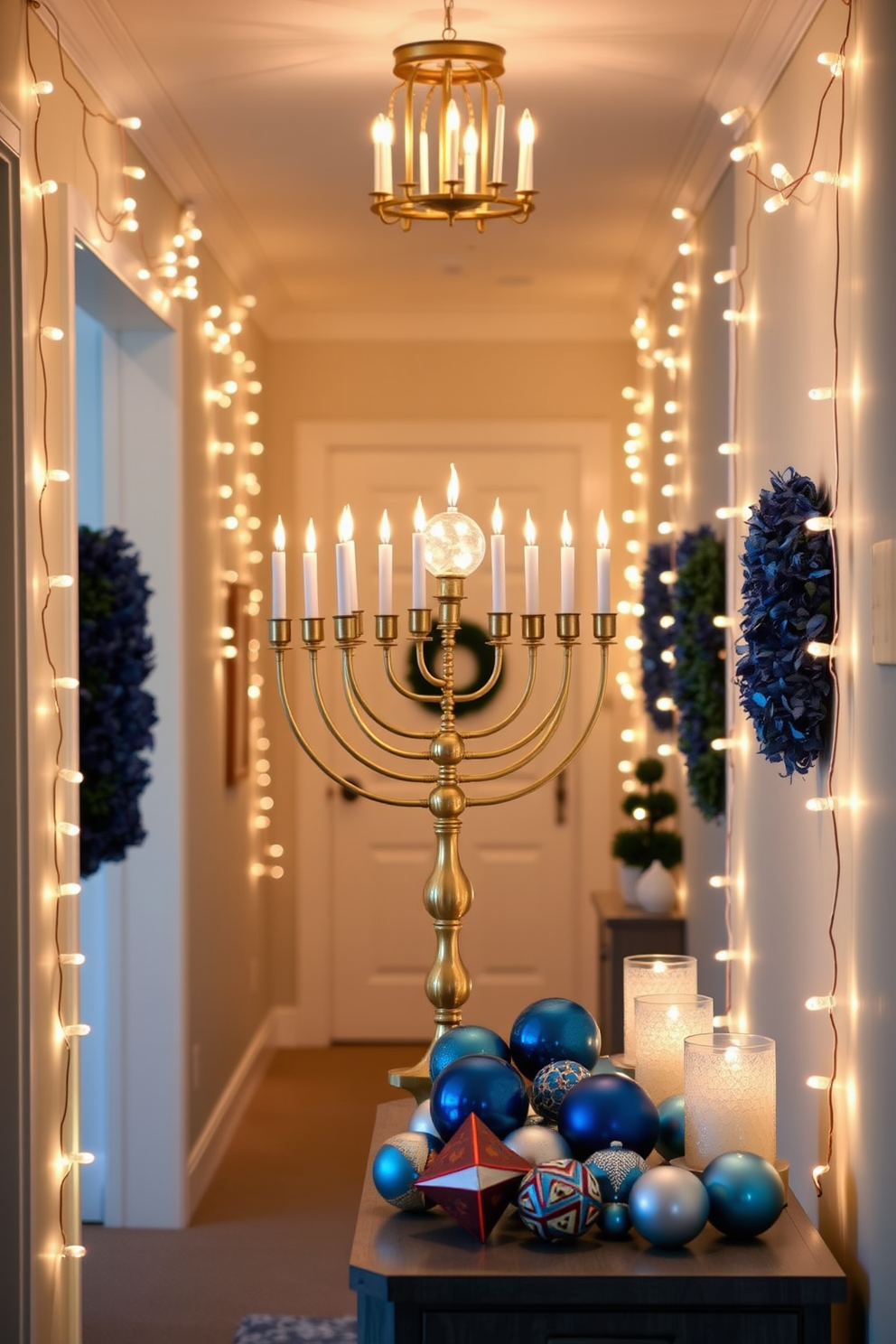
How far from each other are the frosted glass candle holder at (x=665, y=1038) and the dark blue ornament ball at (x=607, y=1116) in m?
0.24

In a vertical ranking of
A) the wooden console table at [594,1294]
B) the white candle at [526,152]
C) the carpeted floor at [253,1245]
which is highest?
the white candle at [526,152]

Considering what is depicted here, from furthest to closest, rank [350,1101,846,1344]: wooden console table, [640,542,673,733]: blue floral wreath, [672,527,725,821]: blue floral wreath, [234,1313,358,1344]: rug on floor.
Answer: [640,542,673,733]: blue floral wreath < [672,527,725,821]: blue floral wreath < [234,1313,358,1344]: rug on floor < [350,1101,846,1344]: wooden console table

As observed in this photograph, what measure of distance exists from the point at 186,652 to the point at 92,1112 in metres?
1.18

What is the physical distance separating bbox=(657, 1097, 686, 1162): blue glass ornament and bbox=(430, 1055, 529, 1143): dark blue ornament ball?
0.67 feet

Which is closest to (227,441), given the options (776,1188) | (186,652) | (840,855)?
(186,652)

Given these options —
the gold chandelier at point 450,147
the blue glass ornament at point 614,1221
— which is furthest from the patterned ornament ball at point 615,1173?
the gold chandelier at point 450,147

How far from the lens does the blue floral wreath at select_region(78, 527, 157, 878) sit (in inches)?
115

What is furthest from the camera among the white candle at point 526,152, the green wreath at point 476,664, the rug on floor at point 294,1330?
the green wreath at point 476,664

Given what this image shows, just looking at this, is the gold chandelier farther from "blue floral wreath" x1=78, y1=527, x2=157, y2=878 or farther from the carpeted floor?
the carpeted floor

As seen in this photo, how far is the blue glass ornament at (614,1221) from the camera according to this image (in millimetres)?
1733

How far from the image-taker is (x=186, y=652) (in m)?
3.79

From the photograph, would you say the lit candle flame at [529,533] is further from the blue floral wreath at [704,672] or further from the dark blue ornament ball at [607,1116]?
the blue floral wreath at [704,672]

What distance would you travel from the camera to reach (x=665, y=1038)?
6.75 feet

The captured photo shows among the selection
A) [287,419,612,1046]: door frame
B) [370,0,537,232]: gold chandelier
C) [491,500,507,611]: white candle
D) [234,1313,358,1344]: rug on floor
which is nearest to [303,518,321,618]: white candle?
[491,500,507,611]: white candle
